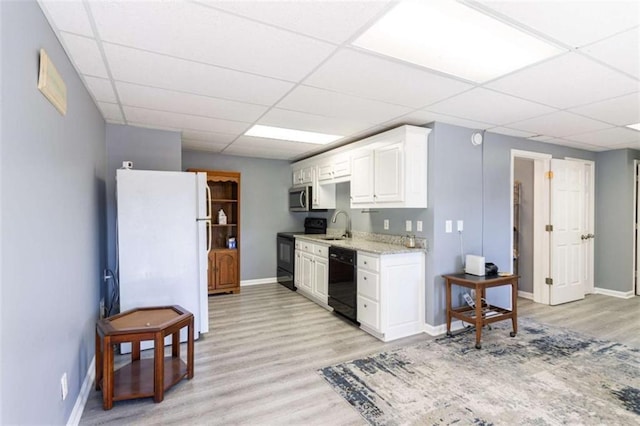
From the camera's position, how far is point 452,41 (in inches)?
75.5

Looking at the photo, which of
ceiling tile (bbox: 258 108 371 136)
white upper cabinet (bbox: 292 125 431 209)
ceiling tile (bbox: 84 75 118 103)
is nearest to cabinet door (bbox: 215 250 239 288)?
white upper cabinet (bbox: 292 125 431 209)

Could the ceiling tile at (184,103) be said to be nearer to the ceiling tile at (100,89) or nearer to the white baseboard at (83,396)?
the ceiling tile at (100,89)

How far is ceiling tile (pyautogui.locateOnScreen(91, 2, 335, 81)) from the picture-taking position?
1.58 metres

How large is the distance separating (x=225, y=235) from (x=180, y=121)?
252cm

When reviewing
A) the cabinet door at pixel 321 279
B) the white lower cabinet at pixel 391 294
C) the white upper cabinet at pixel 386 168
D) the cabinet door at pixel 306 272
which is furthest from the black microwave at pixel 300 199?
the white lower cabinet at pixel 391 294

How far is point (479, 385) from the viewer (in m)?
2.51

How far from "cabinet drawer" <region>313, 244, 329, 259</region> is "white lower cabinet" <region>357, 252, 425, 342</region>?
761mm

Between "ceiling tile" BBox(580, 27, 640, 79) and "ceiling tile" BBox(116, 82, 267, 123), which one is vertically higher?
"ceiling tile" BBox(116, 82, 267, 123)

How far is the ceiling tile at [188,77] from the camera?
2.06 meters

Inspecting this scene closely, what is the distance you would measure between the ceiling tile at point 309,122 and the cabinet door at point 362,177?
15.8 inches

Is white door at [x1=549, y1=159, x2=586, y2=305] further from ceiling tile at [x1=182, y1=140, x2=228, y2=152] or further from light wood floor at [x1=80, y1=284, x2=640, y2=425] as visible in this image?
ceiling tile at [x1=182, y1=140, x2=228, y2=152]

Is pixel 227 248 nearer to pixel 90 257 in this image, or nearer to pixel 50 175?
pixel 90 257

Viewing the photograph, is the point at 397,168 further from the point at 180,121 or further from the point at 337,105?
the point at 180,121

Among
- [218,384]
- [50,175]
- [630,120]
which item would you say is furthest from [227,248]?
[630,120]
